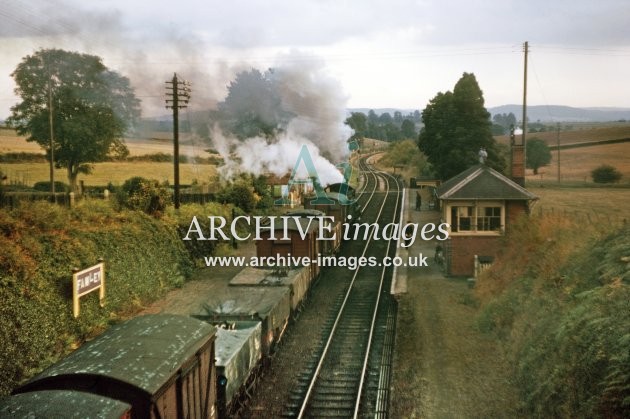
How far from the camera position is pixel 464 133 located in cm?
4106

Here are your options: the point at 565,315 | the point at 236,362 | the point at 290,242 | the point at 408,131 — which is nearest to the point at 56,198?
the point at 290,242

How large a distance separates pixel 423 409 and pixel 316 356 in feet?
Answer: 13.0

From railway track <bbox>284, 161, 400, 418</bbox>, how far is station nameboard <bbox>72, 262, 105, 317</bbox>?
20.5 feet

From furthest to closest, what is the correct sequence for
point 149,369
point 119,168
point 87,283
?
point 119,168
point 87,283
point 149,369

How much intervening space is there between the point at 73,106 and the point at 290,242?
72.9ft

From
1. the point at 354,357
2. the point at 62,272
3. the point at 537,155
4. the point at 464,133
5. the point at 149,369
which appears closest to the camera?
the point at 149,369

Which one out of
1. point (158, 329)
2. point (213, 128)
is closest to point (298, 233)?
point (158, 329)

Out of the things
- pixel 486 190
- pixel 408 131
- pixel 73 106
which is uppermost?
pixel 408 131

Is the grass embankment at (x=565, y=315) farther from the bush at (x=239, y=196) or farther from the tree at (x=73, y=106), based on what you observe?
the tree at (x=73, y=106)

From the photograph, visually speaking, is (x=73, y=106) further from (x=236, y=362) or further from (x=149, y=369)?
(x=149, y=369)

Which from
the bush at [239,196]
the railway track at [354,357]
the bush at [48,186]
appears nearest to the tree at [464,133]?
the bush at [239,196]

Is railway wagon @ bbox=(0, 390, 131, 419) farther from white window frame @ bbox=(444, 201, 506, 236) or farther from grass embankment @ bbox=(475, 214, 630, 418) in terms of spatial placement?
white window frame @ bbox=(444, 201, 506, 236)

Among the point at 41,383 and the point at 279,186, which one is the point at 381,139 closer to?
the point at 279,186

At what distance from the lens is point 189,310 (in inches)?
741
